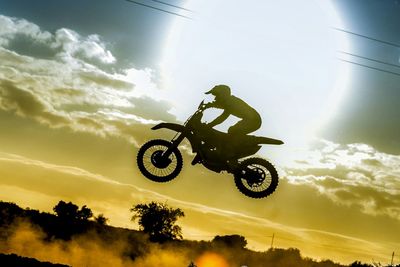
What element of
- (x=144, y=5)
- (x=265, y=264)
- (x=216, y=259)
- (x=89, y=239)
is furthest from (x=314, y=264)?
(x=144, y=5)

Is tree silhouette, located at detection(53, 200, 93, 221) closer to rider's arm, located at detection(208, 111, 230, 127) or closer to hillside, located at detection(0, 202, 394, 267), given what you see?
hillside, located at detection(0, 202, 394, 267)

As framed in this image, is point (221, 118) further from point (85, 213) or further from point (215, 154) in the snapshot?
point (85, 213)

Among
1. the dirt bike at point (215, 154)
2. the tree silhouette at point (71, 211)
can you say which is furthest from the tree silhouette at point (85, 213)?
the dirt bike at point (215, 154)

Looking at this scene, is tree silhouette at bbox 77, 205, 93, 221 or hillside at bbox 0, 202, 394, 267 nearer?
hillside at bbox 0, 202, 394, 267

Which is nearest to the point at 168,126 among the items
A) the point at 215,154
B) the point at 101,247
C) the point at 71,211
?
the point at 215,154

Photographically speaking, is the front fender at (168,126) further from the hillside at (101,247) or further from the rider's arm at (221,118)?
the hillside at (101,247)

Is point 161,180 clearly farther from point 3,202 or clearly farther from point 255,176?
point 3,202

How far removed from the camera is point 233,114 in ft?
39.7

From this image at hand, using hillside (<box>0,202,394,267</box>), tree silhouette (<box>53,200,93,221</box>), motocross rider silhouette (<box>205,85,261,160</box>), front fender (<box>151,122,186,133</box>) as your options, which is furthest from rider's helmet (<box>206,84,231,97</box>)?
tree silhouette (<box>53,200,93,221</box>)

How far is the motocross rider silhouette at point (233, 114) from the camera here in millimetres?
11691

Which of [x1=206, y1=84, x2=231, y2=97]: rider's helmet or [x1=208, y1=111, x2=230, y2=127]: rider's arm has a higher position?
[x1=206, y1=84, x2=231, y2=97]: rider's helmet

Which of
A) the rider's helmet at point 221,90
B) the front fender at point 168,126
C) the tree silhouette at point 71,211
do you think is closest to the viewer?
the rider's helmet at point 221,90

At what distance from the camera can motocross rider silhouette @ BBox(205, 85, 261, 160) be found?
11691mm

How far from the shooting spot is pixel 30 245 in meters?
73.2
